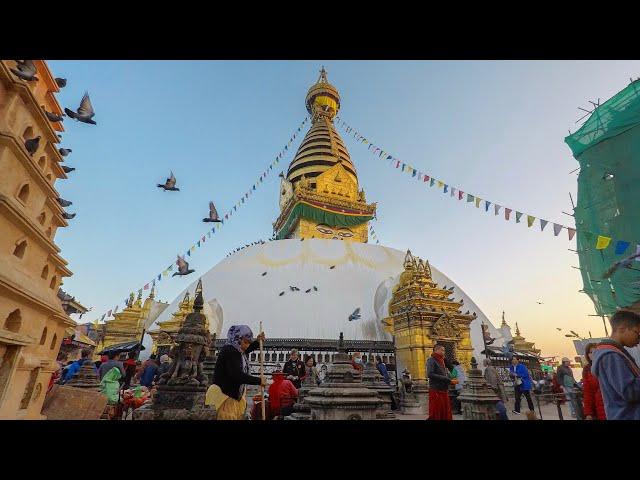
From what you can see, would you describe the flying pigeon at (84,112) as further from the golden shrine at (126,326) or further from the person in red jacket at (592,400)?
the golden shrine at (126,326)

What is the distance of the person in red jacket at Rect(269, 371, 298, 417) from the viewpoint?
6258 mm

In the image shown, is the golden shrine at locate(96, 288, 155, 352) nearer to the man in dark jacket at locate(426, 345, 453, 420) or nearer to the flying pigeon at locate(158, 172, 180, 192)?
the flying pigeon at locate(158, 172, 180, 192)

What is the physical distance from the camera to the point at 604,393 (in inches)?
102

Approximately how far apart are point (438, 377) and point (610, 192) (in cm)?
1574

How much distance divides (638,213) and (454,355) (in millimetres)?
9777

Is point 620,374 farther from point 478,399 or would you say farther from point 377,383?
point 377,383

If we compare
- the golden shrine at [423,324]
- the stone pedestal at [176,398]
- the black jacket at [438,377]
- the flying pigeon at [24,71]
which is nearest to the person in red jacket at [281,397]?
the stone pedestal at [176,398]

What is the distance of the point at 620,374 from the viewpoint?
8.11 ft

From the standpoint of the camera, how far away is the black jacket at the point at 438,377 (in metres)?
5.27

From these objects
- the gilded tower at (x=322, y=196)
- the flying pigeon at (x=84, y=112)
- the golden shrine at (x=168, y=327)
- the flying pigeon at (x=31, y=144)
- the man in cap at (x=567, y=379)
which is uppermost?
the gilded tower at (x=322, y=196)

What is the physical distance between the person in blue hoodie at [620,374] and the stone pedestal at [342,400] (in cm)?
392

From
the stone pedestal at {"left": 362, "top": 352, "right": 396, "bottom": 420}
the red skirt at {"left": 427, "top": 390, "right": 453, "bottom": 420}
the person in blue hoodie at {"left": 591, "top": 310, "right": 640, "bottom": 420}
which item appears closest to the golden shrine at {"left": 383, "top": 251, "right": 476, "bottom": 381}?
the stone pedestal at {"left": 362, "top": 352, "right": 396, "bottom": 420}
